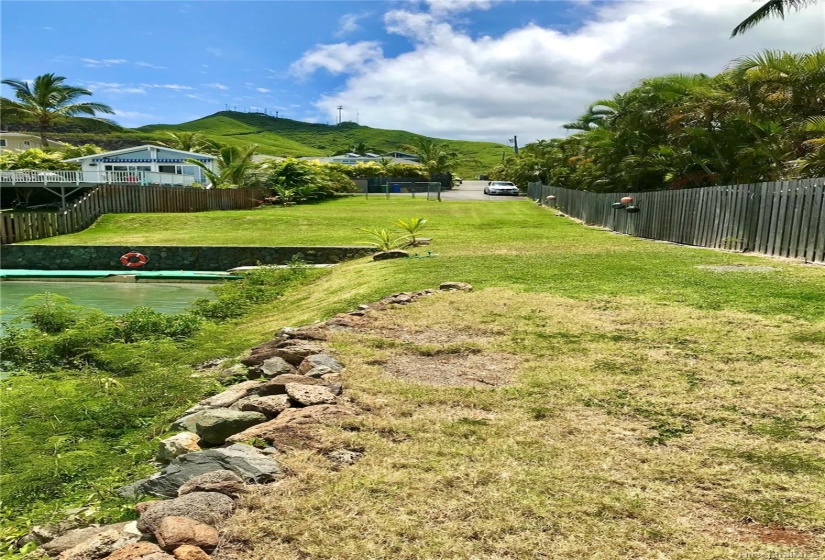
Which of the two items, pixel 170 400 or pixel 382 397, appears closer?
pixel 382 397

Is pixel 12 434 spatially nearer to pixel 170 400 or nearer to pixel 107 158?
pixel 170 400

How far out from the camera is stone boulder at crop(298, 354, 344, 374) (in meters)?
5.12

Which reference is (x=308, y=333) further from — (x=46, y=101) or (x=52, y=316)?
(x=46, y=101)

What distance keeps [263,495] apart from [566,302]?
536cm

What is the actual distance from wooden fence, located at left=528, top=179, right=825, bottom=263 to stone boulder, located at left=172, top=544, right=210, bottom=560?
10899mm

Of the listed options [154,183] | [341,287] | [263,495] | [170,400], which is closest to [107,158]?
[154,183]

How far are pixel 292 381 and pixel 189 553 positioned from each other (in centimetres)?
229

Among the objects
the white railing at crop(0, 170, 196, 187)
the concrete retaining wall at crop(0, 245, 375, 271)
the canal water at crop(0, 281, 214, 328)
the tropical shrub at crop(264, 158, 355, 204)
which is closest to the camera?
the canal water at crop(0, 281, 214, 328)

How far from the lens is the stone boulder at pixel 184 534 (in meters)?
2.56

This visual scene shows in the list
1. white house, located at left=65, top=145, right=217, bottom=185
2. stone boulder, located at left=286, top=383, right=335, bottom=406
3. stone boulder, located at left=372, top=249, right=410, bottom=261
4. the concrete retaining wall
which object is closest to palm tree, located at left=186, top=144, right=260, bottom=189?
white house, located at left=65, top=145, right=217, bottom=185

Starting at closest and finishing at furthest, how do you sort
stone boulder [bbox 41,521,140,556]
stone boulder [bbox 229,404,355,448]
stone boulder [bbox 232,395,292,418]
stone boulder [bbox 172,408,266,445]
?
stone boulder [bbox 41,521,140,556], stone boulder [bbox 229,404,355,448], stone boulder [bbox 172,408,266,445], stone boulder [bbox 232,395,292,418]

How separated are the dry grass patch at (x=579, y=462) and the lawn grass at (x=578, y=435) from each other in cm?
1

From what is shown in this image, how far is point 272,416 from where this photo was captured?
4176 mm

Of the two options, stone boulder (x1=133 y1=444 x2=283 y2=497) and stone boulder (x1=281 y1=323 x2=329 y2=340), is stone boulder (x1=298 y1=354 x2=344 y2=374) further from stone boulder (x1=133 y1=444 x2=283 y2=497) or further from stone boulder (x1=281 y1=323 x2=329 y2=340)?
stone boulder (x1=133 y1=444 x2=283 y2=497)
